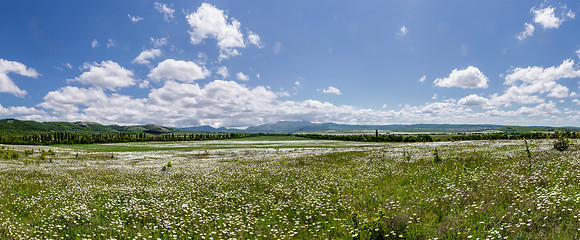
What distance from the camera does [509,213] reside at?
827 cm

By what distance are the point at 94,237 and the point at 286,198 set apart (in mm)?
7884

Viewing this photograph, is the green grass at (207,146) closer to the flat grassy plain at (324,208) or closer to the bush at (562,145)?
the bush at (562,145)

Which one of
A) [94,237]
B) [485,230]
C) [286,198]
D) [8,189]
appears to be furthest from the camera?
[8,189]

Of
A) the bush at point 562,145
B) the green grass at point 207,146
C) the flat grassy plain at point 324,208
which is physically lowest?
the green grass at point 207,146

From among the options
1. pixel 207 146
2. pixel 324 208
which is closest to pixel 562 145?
pixel 324 208

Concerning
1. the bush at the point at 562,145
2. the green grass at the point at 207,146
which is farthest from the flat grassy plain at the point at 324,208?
the green grass at the point at 207,146

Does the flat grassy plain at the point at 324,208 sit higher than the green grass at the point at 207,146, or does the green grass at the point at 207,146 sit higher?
the flat grassy plain at the point at 324,208

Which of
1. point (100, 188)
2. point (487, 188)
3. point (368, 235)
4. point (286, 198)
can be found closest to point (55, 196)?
point (100, 188)

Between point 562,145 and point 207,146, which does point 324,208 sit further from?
point 207,146

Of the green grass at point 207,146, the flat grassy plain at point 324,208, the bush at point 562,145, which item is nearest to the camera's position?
the flat grassy plain at point 324,208

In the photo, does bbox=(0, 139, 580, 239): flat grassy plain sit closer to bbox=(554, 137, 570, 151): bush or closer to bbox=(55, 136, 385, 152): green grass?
bbox=(554, 137, 570, 151): bush

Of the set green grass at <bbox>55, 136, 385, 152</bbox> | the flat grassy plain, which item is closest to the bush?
the flat grassy plain

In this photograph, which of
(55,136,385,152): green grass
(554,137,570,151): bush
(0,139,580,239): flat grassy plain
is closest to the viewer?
(0,139,580,239): flat grassy plain

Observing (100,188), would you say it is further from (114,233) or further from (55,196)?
Result: (114,233)
